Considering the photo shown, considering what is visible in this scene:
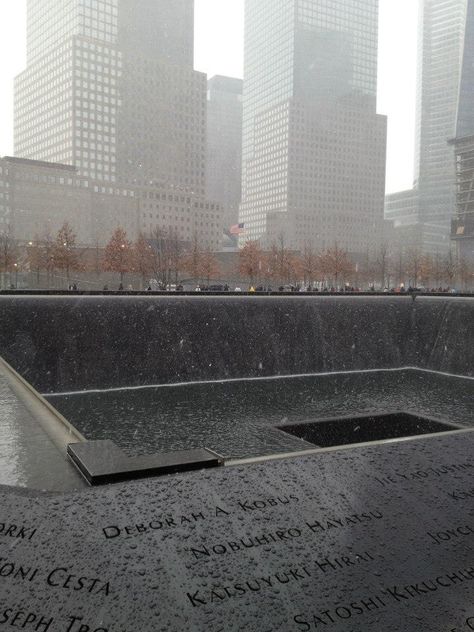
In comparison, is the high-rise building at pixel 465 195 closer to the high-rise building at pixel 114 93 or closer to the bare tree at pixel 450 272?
the bare tree at pixel 450 272

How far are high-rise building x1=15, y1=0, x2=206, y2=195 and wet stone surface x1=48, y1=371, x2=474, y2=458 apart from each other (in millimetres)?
97778

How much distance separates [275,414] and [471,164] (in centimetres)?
8740

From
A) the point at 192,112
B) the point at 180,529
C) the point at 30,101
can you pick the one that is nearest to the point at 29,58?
the point at 30,101

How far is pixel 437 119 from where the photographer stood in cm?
13375

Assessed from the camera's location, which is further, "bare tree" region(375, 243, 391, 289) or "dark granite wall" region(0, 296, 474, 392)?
"bare tree" region(375, 243, 391, 289)

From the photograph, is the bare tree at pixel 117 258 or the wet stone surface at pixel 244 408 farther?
the bare tree at pixel 117 258

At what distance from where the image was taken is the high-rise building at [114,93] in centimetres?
10606

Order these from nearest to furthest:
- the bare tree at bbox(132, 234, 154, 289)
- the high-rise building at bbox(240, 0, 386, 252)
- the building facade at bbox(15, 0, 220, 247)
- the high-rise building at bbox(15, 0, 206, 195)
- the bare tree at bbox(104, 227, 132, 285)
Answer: the bare tree at bbox(104, 227, 132, 285)
the bare tree at bbox(132, 234, 154, 289)
the high-rise building at bbox(15, 0, 206, 195)
the building facade at bbox(15, 0, 220, 247)
the high-rise building at bbox(240, 0, 386, 252)

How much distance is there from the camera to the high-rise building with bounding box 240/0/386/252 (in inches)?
5074

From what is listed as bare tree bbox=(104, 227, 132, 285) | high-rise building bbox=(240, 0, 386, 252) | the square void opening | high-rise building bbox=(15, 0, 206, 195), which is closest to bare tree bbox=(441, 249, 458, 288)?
bare tree bbox=(104, 227, 132, 285)

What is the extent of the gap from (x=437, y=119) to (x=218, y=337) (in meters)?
133

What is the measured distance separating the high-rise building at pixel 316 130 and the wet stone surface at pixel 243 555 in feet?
404

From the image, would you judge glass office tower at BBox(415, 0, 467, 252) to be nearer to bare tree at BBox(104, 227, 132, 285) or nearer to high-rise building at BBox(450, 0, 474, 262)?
high-rise building at BBox(450, 0, 474, 262)

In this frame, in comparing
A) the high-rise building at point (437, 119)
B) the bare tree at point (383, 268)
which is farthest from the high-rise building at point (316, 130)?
the bare tree at point (383, 268)
